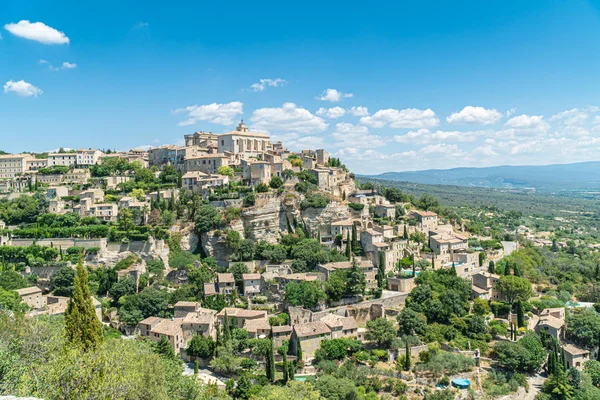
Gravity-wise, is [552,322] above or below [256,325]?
below

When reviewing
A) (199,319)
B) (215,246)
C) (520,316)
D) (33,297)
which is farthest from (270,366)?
(33,297)

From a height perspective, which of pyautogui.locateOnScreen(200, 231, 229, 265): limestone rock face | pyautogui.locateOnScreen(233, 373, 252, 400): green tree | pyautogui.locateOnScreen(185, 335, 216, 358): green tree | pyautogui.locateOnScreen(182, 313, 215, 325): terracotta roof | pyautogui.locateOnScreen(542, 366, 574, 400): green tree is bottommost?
pyautogui.locateOnScreen(542, 366, 574, 400): green tree

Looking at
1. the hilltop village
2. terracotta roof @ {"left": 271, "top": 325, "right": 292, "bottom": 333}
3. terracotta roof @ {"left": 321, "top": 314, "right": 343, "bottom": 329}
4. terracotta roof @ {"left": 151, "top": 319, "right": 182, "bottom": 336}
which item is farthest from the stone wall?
terracotta roof @ {"left": 321, "top": 314, "right": 343, "bottom": 329}

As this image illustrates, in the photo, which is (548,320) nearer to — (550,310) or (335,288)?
(550,310)

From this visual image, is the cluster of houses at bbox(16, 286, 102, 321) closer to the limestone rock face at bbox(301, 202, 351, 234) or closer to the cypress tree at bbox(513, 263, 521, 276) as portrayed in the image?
the limestone rock face at bbox(301, 202, 351, 234)

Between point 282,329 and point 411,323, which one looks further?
point 411,323

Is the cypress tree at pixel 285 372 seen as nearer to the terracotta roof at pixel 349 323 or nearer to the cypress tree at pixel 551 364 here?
the terracotta roof at pixel 349 323
